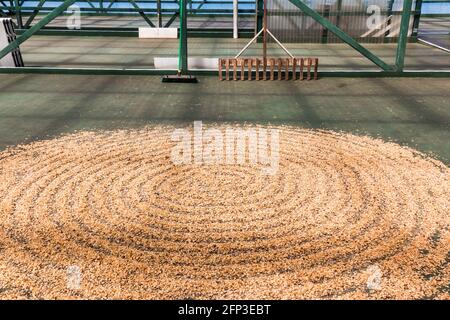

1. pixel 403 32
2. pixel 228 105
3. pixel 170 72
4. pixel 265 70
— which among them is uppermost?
pixel 403 32

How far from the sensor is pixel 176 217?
17.5ft

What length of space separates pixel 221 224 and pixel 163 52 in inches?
484

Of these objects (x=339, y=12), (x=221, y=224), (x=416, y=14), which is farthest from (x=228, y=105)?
(x=416, y=14)

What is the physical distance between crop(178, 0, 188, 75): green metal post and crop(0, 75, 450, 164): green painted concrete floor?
596 mm

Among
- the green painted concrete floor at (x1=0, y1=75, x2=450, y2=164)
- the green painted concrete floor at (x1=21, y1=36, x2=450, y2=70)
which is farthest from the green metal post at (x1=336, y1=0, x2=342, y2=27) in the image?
the green painted concrete floor at (x1=0, y1=75, x2=450, y2=164)

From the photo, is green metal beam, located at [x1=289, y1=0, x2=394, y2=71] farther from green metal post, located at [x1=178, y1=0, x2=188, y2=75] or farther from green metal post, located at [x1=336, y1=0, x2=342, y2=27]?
green metal post, located at [x1=336, y1=0, x2=342, y2=27]

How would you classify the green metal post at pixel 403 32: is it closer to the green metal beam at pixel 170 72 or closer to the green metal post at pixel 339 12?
the green metal beam at pixel 170 72

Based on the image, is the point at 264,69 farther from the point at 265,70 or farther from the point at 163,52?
the point at 163,52

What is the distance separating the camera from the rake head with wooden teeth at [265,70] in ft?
39.3

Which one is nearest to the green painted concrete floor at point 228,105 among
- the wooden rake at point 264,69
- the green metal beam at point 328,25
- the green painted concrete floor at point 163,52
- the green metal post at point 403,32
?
the wooden rake at point 264,69

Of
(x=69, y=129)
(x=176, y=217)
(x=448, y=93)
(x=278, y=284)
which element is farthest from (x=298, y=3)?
(x=278, y=284)

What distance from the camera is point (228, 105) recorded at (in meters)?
9.98

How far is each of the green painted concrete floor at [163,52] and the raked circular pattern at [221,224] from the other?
7.41 meters

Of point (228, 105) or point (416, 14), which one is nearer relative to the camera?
point (228, 105)
